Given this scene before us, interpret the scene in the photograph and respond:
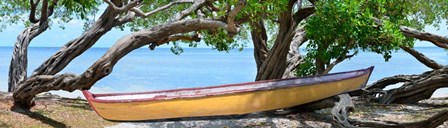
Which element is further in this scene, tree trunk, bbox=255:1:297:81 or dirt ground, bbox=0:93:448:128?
tree trunk, bbox=255:1:297:81

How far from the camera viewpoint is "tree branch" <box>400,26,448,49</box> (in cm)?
1069

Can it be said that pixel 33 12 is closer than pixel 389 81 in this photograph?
Yes

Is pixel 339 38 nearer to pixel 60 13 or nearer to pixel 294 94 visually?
pixel 294 94

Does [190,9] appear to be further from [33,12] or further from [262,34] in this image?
[33,12]

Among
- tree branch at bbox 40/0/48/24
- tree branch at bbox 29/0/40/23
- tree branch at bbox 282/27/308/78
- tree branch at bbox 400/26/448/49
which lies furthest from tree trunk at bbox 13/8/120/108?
tree branch at bbox 400/26/448/49

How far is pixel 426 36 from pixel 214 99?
228 inches

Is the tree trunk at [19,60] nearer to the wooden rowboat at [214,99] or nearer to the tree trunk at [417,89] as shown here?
the wooden rowboat at [214,99]

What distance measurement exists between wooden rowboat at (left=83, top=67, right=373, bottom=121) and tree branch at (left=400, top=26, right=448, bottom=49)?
2750 mm

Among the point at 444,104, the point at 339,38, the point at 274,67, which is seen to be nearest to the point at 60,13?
the point at 274,67

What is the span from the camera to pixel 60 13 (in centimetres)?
1345

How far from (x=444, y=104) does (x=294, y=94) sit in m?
4.45

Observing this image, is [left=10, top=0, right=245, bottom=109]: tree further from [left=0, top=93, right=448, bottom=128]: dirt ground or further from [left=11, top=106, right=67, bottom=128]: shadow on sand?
[left=0, top=93, right=448, bottom=128]: dirt ground

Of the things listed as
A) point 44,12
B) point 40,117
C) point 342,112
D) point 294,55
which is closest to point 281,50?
point 294,55

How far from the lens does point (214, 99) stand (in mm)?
7391
